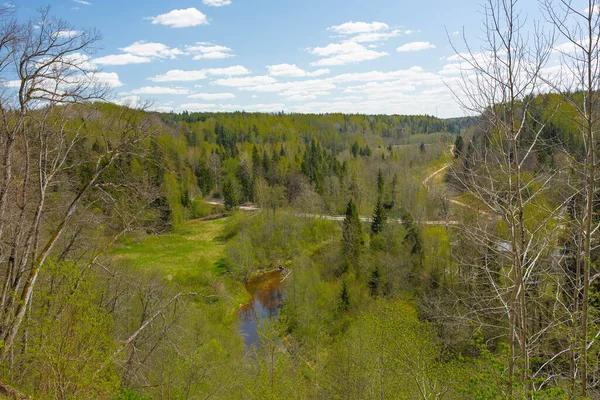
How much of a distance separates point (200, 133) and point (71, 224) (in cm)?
7772

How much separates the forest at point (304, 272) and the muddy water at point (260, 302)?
0.63ft

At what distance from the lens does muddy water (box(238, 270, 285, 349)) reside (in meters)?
24.0

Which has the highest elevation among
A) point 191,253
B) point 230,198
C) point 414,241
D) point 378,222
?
point 230,198

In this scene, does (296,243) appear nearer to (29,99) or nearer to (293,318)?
(293,318)

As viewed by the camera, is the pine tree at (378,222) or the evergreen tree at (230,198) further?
the evergreen tree at (230,198)

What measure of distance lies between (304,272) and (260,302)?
5000 mm

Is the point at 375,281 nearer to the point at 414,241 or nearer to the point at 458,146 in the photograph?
the point at 414,241

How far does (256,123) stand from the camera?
312 feet

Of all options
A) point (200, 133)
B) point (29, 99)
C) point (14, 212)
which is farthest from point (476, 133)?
point (200, 133)

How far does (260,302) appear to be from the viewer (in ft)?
92.4

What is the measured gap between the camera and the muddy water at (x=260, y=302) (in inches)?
943

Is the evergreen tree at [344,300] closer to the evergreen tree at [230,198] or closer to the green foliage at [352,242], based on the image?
the green foliage at [352,242]

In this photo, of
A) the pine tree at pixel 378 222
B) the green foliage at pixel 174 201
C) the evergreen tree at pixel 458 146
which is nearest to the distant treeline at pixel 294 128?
the green foliage at pixel 174 201

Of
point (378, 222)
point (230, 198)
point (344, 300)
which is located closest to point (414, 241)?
point (378, 222)
